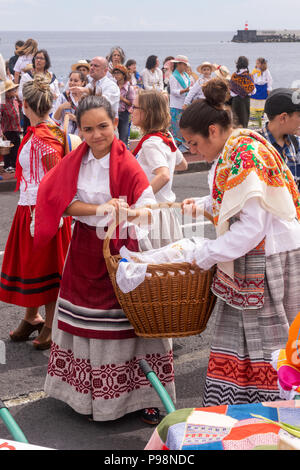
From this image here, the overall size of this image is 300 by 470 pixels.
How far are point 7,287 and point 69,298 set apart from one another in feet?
3.75

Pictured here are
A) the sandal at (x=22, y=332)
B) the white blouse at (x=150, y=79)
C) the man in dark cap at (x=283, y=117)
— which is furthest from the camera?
the white blouse at (x=150, y=79)

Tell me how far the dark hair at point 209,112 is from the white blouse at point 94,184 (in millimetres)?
610

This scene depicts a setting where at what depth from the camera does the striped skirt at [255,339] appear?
3.13 m

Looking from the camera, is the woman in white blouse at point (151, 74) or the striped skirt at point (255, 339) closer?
the striped skirt at point (255, 339)

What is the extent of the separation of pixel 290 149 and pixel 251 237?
1425 millimetres

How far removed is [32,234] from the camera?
4.70m

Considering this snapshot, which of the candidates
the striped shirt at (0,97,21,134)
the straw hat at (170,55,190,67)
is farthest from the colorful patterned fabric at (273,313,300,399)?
the straw hat at (170,55,190,67)

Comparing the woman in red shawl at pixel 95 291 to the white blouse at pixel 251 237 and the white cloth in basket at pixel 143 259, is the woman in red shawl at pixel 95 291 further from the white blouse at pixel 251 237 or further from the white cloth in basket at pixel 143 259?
the white blouse at pixel 251 237

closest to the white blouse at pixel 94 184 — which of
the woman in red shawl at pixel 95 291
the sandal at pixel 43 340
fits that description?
the woman in red shawl at pixel 95 291

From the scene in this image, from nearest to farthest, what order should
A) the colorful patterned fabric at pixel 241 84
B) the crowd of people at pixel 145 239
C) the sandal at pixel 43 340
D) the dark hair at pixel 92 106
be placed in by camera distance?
the crowd of people at pixel 145 239
the dark hair at pixel 92 106
the sandal at pixel 43 340
the colorful patterned fabric at pixel 241 84

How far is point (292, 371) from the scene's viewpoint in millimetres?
2244

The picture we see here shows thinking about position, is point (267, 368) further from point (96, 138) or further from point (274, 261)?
point (96, 138)

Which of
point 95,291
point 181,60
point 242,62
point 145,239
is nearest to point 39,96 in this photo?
point 145,239

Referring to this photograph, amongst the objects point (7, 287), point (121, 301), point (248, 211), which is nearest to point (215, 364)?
point (121, 301)
